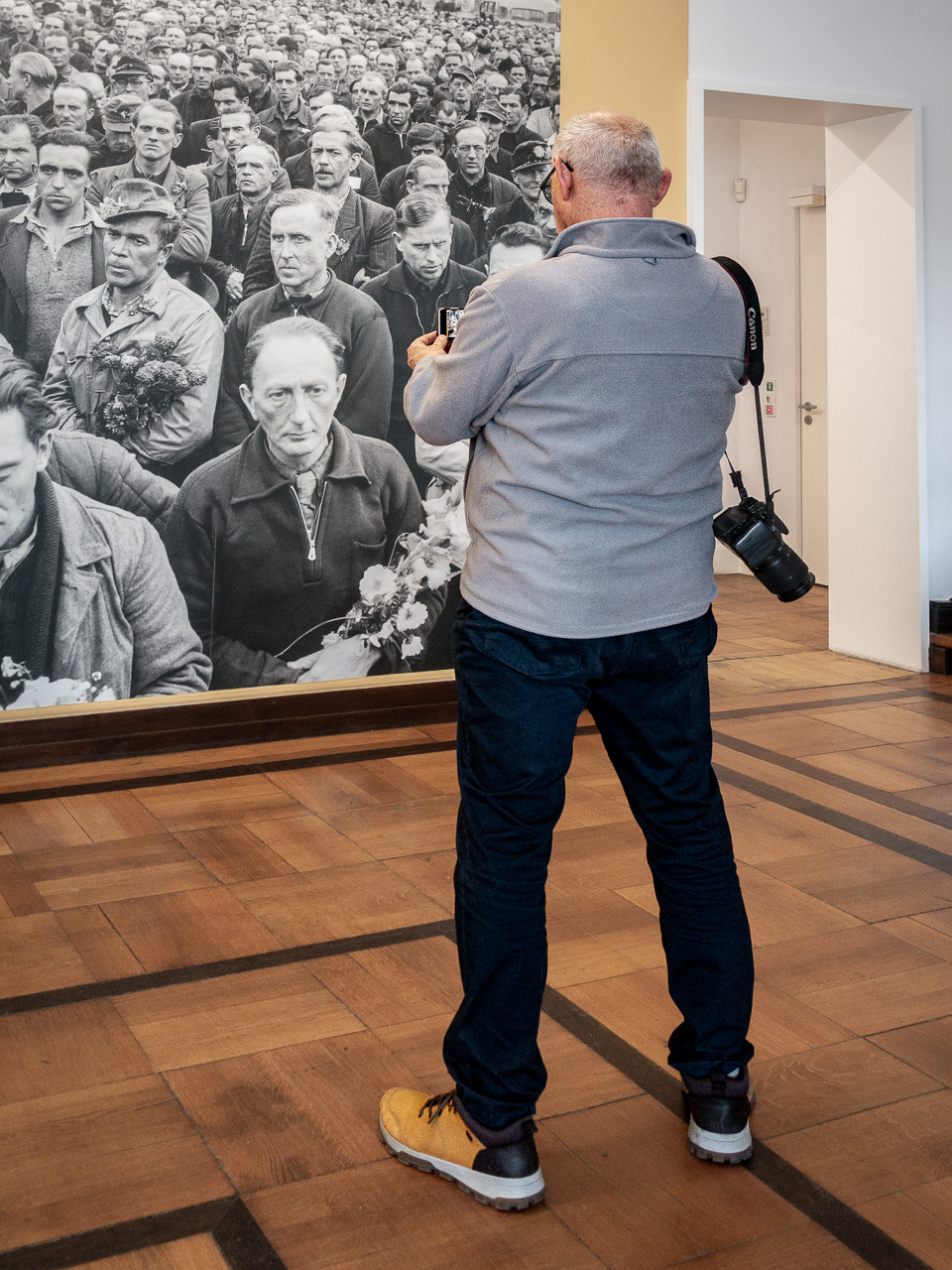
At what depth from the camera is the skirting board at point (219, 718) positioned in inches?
169

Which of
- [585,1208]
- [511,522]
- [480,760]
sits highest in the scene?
[511,522]

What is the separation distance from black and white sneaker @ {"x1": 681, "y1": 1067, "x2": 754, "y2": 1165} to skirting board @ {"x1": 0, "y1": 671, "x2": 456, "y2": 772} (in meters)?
2.36

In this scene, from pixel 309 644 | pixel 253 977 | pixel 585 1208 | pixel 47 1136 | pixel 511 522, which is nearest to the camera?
pixel 511 522

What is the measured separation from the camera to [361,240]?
457 cm

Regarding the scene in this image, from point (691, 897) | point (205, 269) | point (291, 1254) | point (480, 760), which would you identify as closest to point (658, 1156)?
point (691, 897)

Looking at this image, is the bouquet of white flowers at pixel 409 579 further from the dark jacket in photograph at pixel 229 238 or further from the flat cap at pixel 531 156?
the flat cap at pixel 531 156

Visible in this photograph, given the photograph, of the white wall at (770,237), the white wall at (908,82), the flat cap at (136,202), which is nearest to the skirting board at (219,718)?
the flat cap at (136,202)

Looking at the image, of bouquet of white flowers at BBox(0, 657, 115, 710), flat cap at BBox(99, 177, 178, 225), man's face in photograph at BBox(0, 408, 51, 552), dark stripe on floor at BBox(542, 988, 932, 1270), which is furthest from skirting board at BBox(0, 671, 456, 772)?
dark stripe on floor at BBox(542, 988, 932, 1270)

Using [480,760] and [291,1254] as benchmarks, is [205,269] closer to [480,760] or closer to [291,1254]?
[480,760]

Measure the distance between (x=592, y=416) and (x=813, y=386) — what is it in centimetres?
675

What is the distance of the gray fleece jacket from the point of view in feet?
5.30

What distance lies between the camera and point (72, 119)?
4176 mm

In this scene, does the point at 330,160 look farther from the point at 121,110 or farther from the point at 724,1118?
the point at 724,1118

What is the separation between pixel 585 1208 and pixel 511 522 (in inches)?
37.2
